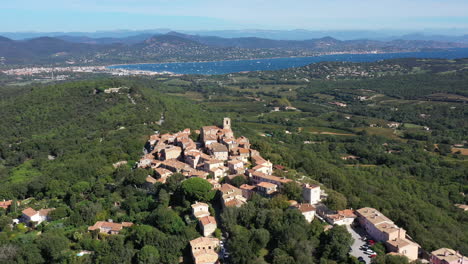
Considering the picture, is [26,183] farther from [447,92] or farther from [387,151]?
[447,92]

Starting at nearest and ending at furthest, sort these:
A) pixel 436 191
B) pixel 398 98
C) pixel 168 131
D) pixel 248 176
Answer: pixel 248 176 < pixel 436 191 < pixel 168 131 < pixel 398 98

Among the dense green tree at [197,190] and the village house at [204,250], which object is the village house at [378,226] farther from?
the dense green tree at [197,190]

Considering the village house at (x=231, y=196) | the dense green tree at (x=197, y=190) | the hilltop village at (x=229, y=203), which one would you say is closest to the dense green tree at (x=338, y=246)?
the hilltop village at (x=229, y=203)

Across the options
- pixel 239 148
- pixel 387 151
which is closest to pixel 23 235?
pixel 239 148

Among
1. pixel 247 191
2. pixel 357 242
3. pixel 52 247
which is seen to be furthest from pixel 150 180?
pixel 357 242

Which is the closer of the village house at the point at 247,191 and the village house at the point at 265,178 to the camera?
the village house at the point at 247,191

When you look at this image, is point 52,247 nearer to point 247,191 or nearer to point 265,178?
point 247,191
